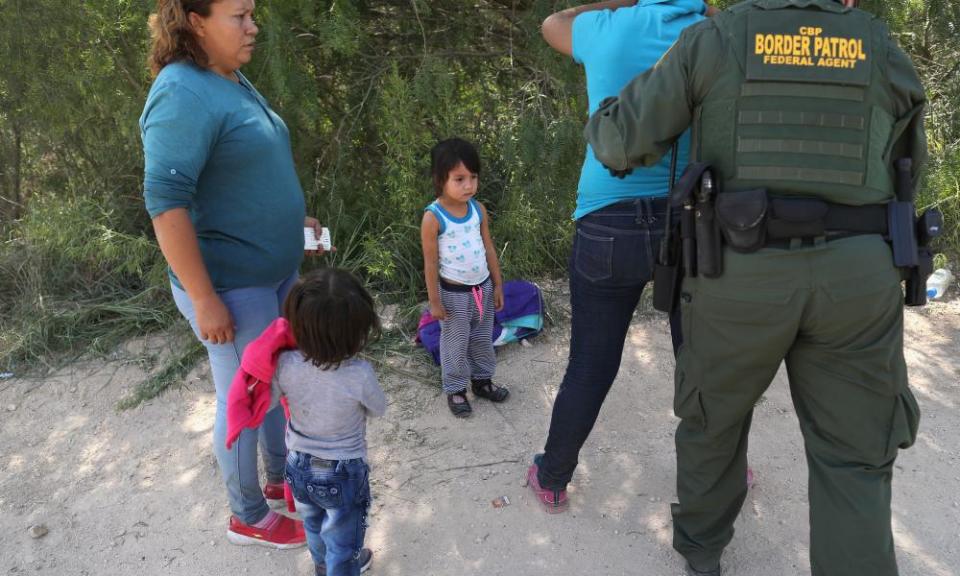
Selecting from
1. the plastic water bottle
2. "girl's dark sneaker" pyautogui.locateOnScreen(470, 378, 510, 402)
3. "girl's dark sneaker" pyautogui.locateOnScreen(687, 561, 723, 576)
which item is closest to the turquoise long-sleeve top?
"girl's dark sneaker" pyautogui.locateOnScreen(470, 378, 510, 402)

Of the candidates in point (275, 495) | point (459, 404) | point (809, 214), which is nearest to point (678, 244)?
point (809, 214)

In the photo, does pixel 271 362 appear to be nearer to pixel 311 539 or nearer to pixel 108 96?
pixel 311 539

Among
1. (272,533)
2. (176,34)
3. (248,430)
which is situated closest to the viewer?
(176,34)

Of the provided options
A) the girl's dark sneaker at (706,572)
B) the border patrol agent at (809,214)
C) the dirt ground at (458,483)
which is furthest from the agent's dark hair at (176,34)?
the girl's dark sneaker at (706,572)

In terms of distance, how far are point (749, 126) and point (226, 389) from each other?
1.80 metres

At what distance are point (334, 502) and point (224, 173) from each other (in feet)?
3.39

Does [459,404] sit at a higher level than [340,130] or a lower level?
lower

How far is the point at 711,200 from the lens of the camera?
6.18 ft

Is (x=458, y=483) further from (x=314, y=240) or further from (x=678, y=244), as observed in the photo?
(x=678, y=244)

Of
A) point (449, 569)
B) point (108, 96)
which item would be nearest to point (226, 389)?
point (449, 569)

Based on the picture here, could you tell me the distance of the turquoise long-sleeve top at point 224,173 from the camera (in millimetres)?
1986

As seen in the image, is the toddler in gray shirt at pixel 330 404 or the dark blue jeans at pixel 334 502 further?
the dark blue jeans at pixel 334 502

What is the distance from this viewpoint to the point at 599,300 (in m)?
2.34

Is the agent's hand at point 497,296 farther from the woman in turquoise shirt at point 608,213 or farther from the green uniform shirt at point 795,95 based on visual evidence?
the green uniform shirt at point 795,95
